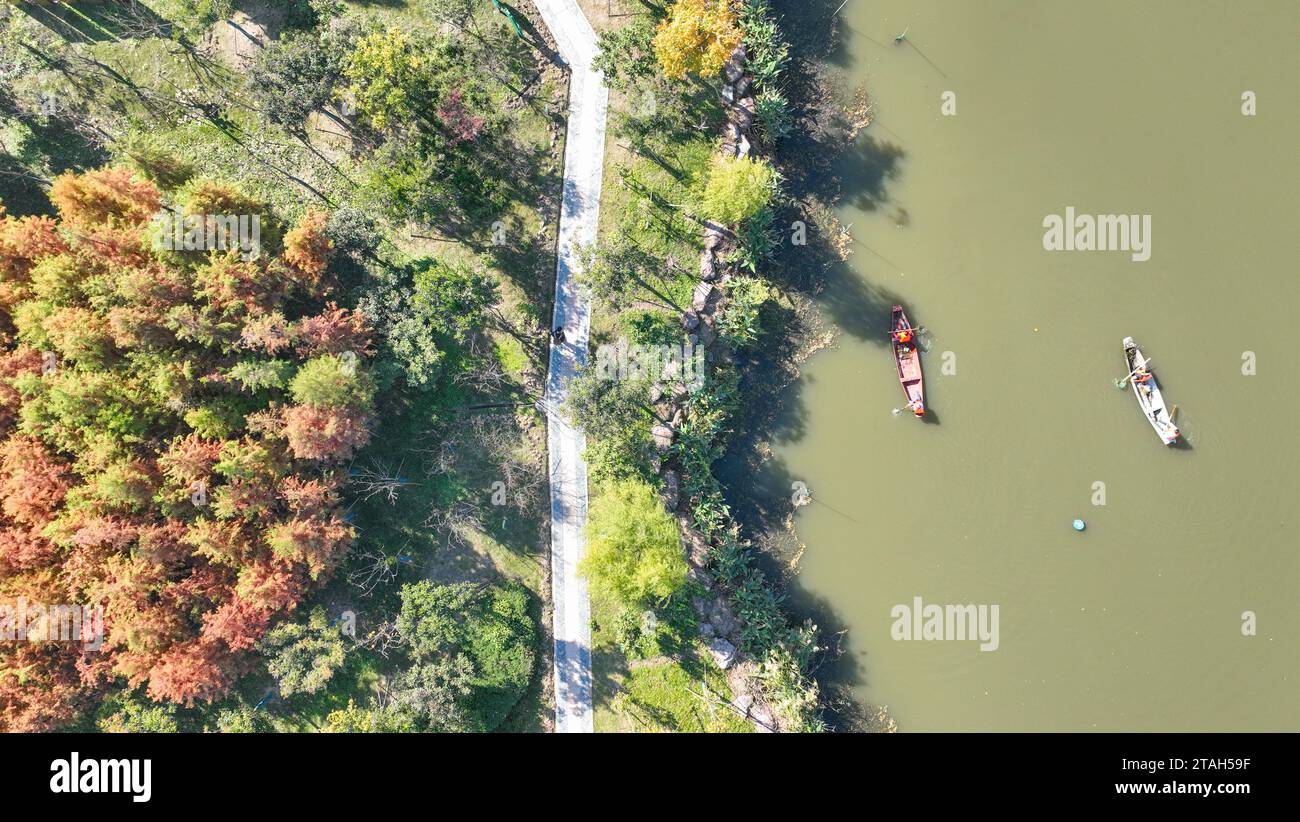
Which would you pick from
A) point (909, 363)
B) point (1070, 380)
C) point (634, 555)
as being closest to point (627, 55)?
point (909, 363)

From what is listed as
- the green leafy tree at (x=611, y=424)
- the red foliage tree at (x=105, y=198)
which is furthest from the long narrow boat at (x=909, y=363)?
the red foliage tree at (x=105, y=198)

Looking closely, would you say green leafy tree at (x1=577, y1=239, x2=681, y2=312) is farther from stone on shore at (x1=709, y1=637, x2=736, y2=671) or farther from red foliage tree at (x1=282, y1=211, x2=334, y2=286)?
stone on shore at (x1=709, y1=637, x2=736, y2=671)

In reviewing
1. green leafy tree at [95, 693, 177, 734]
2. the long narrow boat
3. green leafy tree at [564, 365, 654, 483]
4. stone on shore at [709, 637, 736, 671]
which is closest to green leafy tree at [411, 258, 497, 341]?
green leafy tree at [564, 365, 654, 483]

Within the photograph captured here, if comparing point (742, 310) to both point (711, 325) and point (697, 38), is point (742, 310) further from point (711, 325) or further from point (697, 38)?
point (697, 38)

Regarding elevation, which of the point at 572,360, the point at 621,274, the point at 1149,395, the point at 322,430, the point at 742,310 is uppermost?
the point at 621,274
